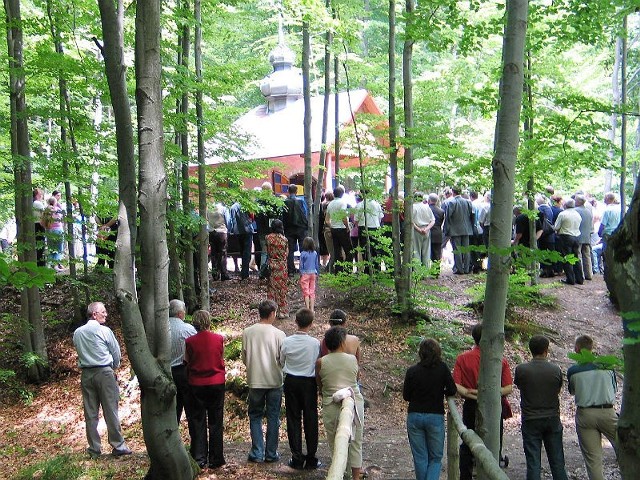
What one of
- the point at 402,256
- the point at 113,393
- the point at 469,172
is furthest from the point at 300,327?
the point at 402,256

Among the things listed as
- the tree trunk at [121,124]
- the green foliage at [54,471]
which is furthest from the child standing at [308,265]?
the tree trunk at [121,124]

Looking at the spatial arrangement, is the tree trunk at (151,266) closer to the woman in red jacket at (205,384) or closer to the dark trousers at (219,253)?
the woman in red jacket at (205,384)

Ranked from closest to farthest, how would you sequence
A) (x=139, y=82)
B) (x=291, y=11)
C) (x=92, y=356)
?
(x=139, y=82) < (x=92, y=356) < (x=291, y=11)

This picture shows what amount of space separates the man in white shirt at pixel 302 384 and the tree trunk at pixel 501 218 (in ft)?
7.14

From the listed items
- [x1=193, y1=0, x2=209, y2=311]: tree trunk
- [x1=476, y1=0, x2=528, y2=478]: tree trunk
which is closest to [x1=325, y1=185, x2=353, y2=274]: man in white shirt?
[x1=193, y1=0, x2=209, y2=311]: tree trunk

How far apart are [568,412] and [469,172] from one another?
13.6 feet

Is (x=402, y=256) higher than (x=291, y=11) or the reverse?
the reverse

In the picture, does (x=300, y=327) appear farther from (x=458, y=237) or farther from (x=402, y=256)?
(x=458, y=237)

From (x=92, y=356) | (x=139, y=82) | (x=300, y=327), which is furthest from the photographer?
(x=92, y=356)

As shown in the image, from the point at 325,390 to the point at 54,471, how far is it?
294 centimetres

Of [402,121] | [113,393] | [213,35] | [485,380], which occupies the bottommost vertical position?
[113,393]

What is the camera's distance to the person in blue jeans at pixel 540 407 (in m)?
6.58

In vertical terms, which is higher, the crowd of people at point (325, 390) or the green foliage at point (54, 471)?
the crowd of people at point (325, 390)

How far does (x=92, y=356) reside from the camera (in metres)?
8.02
